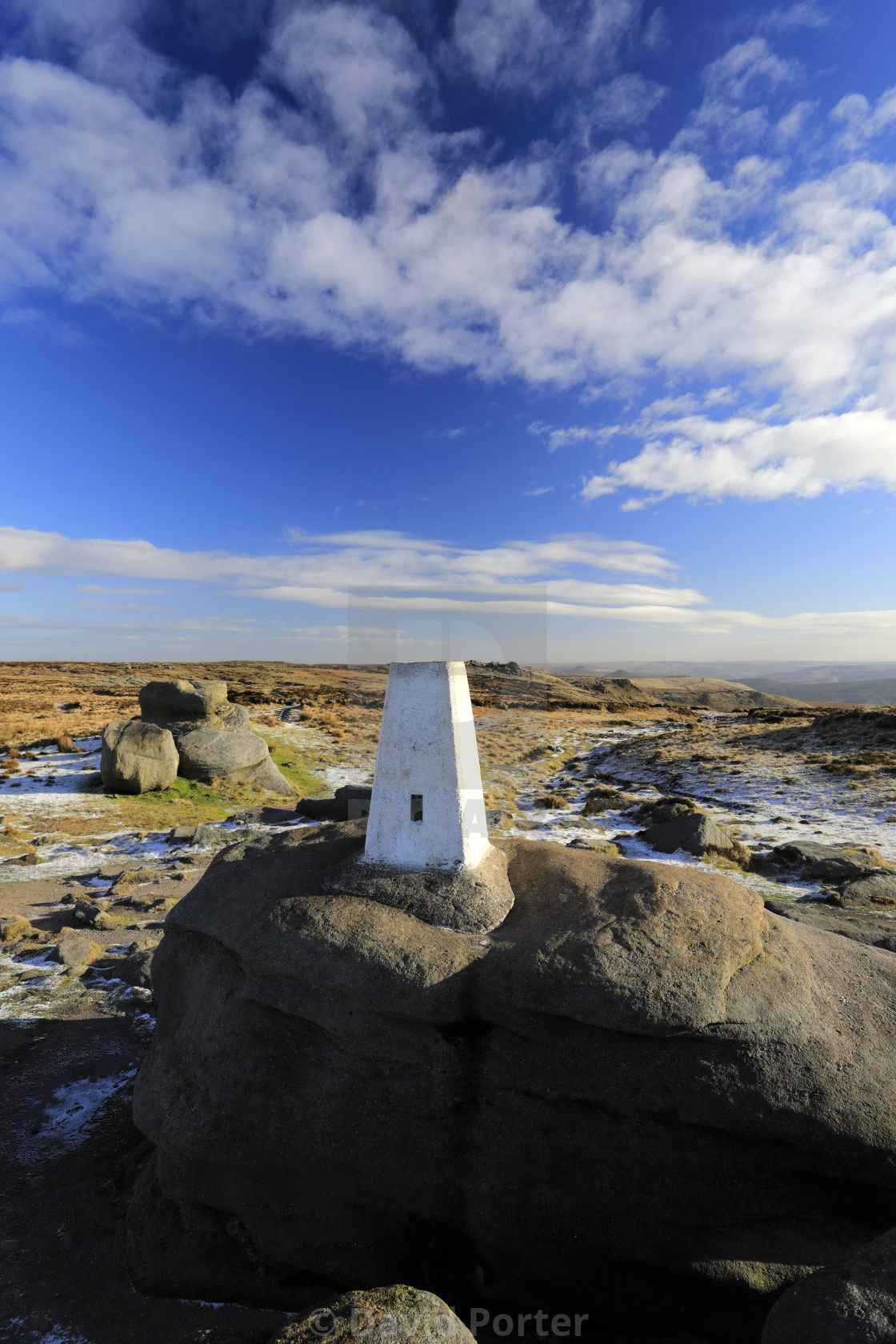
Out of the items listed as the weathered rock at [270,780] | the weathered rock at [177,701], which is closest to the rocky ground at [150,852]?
the weathered rock at [270,780]

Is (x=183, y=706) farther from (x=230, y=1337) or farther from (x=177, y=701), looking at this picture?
(x=230, y=1337)

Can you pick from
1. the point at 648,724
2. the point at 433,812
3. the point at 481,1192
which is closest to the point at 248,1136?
the point at 481,1192

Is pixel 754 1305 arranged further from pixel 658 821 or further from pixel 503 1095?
pixel 658 821

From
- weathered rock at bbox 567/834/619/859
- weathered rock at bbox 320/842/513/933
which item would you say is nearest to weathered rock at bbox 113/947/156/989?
weathered rock at bbox 320/842/513/933

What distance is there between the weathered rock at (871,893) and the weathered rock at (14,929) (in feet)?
62.9

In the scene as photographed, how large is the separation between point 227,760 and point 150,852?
24.3 ft

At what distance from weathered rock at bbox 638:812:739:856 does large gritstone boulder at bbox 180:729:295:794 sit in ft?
54.3

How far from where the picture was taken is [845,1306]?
4.45 m

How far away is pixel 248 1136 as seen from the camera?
658cm

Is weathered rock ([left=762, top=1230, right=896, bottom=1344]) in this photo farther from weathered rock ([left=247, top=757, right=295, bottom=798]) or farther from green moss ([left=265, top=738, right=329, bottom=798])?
green moss ([left=265, top=738, right=329, bottom=798])

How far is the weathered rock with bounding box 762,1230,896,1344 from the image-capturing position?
432 cm

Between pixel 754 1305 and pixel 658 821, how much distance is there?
1650cm

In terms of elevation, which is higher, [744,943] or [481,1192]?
[744,943]

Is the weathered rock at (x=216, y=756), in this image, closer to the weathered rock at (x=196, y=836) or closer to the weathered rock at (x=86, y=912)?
the weathered rock at (x=196, y=836)
